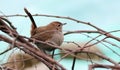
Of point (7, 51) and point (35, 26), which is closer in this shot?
point (7, 51)

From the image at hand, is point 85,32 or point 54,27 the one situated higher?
point 85,32

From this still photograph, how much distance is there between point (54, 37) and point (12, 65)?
83cm

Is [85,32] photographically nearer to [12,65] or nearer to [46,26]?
[12,65]

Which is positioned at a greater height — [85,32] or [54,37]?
[85,32]

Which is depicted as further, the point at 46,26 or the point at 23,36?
Result: the point at 46,26

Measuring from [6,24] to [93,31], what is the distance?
291mm

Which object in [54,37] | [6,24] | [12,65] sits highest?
[6,24]

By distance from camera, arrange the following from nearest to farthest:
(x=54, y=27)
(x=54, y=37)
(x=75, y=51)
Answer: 1. (x=75, y=51)
2. (x=54, y=37)
3. (x=54, y=27)

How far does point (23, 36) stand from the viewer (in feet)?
3.32

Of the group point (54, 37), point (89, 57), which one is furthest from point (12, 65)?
point (54, 37)

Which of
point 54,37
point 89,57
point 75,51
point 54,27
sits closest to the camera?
point 75,51

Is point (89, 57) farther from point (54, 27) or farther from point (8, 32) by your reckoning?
point (54, 27)

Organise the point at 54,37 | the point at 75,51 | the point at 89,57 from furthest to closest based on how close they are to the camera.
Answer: the point at 54,37, the point at 89,57, the point at 75,51

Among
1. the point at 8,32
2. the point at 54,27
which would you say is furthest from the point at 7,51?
the point at 54,27
